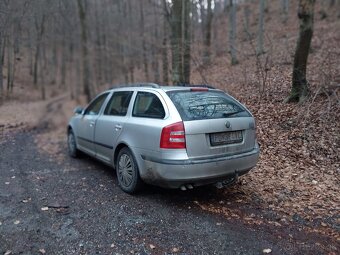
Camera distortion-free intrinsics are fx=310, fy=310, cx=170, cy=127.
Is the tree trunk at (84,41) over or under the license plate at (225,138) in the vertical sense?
over

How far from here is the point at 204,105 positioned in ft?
14.9

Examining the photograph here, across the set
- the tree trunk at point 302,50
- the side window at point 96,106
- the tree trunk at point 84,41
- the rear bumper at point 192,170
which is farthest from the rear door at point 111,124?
the tree trunk at point 84,41

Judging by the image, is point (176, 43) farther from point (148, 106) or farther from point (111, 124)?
point (148, 106)

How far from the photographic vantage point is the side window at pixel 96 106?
6.55 metres

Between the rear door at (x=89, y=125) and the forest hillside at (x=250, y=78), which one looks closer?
the forest hillside at (x=250, y=78)

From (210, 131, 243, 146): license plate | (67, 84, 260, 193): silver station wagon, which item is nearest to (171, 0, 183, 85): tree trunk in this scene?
(67, 84, 260, 193): silver station wagon

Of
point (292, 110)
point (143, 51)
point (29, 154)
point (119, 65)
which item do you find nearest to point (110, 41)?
point (119, 65)

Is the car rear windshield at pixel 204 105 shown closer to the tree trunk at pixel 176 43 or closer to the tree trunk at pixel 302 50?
the tree trunk at pixel 302 50

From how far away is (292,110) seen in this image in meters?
7.39

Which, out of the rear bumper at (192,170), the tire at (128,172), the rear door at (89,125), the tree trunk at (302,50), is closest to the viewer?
the rear bumper at (192,170)

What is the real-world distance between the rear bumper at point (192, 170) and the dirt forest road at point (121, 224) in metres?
0.45

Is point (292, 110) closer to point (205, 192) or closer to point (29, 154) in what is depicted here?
point (205, 192)

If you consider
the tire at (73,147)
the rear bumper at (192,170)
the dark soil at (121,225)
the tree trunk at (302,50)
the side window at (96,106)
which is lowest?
the dark soil at (121,225)

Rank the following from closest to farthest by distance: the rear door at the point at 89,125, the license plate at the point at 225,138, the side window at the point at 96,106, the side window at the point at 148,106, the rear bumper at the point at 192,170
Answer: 1. the rear bumper at the point at 192,170
2. the license plate at the point at 225,138
3. the side window at the point at 148,106
4. the rear door at the point at 89,125
5. the side window at the point at 96,106
